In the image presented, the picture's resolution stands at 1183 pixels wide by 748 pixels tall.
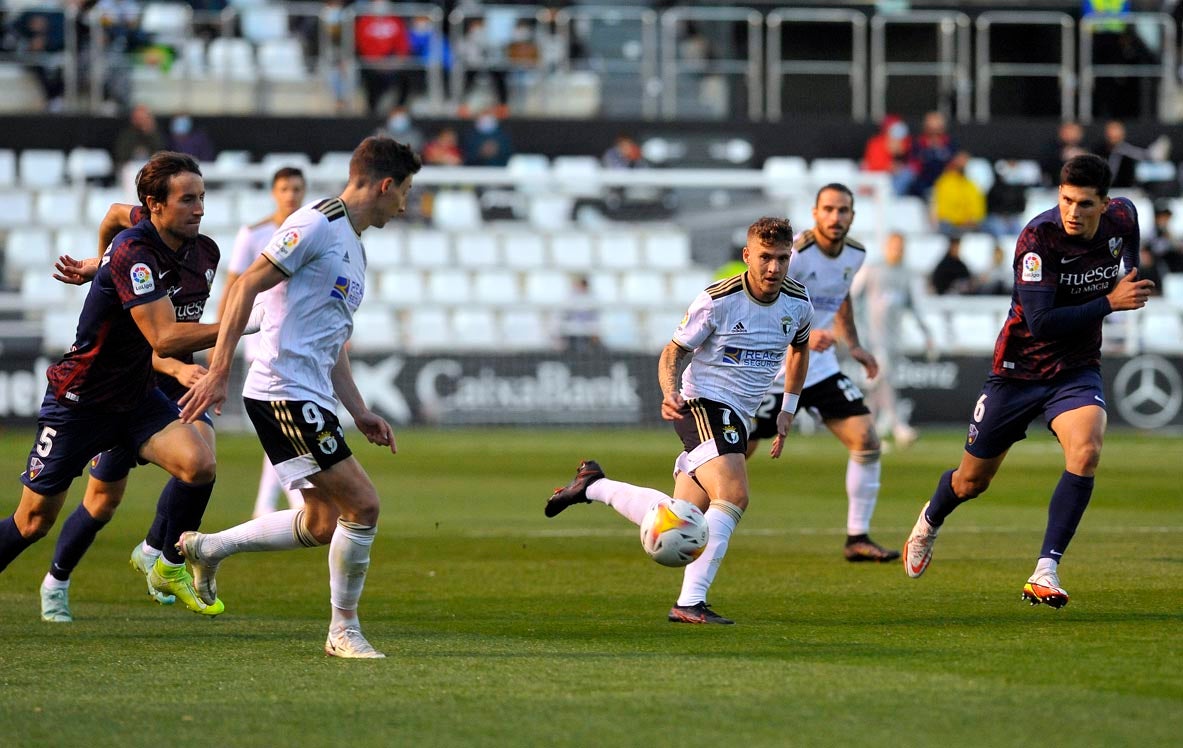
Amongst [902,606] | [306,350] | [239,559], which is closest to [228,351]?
[306,350]

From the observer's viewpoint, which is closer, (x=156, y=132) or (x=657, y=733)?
(x=657, y=733)

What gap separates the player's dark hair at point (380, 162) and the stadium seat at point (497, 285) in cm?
1705

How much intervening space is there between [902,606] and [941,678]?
2.14 meters

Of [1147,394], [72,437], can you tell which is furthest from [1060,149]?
[72,437]

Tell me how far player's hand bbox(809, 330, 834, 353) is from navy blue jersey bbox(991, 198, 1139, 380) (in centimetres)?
214

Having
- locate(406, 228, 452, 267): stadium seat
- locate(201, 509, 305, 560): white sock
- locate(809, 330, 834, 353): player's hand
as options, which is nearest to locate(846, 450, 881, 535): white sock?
locate(809, 330, 834, 353): player's hand

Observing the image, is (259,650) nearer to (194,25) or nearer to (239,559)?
(239,559)

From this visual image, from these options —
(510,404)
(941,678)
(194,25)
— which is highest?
(194,25)

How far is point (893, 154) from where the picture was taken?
26672mm

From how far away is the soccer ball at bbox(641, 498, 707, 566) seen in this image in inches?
289

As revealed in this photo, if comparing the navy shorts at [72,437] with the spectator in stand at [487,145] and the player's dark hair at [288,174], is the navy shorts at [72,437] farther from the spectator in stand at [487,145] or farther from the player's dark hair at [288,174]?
the spectator in stand at [487,145]

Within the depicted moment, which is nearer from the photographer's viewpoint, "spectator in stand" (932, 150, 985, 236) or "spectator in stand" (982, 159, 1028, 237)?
"spectator in stand" (932, 150, 985, 236)

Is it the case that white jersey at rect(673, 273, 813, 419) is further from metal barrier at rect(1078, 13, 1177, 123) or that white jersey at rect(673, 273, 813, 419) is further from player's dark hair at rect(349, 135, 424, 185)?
metal barrier at rect(1078, 13, 1177, 123)

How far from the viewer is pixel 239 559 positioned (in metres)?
10.8
